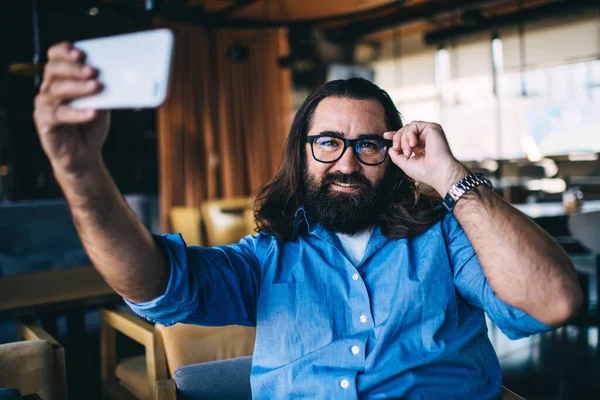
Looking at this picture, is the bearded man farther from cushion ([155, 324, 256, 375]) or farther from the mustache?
cushion ([155, 324, 256, 375])

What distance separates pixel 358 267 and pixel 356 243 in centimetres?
11

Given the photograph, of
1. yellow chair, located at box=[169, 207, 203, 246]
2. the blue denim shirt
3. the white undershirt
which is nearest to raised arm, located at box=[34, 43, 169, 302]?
the blue denim shirt

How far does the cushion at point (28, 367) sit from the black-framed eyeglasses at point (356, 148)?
3.61ft

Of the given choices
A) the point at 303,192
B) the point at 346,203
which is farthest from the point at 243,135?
the point at 346,203

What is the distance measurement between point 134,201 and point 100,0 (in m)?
2.42

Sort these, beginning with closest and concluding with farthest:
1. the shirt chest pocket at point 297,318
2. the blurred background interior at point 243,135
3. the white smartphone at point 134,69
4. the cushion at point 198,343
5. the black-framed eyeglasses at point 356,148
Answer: the white smartphone at point 134,69
the shirt chest pocket at point 297,318
the black-framed eyeglasses at point 356,148
the cushion at point 198,343
the blurred background interior at point 243,135

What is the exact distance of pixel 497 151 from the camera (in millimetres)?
9008

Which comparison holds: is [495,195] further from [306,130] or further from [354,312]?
[306,130]

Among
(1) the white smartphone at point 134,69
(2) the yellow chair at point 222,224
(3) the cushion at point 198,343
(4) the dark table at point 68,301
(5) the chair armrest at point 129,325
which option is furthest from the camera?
(2) the yellow chair at point 222,224

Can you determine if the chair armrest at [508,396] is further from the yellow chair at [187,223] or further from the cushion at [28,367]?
the yellow chair at [187,223]

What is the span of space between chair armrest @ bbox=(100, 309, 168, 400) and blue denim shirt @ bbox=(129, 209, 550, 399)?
1.83ft

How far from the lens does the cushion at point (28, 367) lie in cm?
157

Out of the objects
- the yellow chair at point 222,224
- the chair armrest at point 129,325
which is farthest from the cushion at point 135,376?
the yellow chair at point 222,224

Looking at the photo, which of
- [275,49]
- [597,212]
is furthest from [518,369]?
[275,49]
